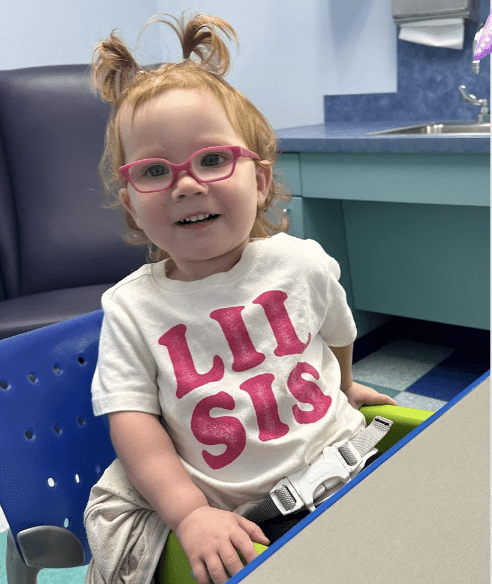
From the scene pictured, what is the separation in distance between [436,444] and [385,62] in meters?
2.46

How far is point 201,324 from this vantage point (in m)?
0.82

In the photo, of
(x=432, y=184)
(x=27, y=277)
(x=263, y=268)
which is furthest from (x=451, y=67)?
(x=263, y=268)

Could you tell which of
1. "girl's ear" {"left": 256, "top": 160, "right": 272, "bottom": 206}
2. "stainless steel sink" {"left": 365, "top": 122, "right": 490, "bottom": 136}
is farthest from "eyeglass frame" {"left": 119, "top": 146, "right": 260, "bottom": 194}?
"stainless steel sink" {"left": 365, "top": 122, "right": 490, "bottom": 136}

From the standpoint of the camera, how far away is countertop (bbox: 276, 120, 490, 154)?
1936mm

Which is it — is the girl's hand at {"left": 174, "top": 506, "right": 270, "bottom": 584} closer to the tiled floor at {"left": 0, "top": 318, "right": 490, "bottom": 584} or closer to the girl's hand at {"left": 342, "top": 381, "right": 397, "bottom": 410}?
the girl's hand at {"left": 342, "top": 381, "right": 397, "bottom": 410}

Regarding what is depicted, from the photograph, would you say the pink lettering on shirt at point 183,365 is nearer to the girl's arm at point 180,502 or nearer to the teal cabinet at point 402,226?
the girl's arm at point 180,502

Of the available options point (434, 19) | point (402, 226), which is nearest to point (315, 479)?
point (402, 226)

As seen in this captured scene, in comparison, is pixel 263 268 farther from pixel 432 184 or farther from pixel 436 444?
pixel 432 184

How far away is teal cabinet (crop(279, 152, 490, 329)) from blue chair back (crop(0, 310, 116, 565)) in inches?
56.6

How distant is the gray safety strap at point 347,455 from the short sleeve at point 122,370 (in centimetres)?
16

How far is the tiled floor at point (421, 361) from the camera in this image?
2.31 m

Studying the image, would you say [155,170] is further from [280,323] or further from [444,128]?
[444,128]

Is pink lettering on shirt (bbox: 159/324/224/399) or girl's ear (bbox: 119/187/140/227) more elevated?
girl's ear (bbox: 119/187/140/227)

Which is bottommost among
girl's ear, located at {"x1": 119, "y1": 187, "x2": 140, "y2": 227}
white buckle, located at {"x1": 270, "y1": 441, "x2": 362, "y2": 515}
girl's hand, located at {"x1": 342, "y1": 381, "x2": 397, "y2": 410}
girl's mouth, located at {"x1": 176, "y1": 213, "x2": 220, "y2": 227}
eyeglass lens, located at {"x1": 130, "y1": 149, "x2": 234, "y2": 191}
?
white buckle, located at {"x1": 270, "y1": 441, "x2": 362, "y2": 515}
